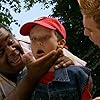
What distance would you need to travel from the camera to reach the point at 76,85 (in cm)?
344

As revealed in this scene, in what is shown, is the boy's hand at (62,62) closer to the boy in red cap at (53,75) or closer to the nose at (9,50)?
the boy in red cap at (53,75)

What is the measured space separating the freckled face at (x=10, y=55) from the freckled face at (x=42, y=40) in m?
0.22

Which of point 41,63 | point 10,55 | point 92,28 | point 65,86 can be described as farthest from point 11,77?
point 92,28

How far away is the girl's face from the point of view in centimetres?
345

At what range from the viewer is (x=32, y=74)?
3170 mm

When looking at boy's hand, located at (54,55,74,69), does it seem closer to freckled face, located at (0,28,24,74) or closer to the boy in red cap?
the boy in red cap

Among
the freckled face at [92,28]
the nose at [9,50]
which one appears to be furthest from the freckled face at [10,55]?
the freckled face at [92,28]

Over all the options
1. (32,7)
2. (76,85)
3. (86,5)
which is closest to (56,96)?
(76,85)

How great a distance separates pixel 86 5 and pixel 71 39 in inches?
528

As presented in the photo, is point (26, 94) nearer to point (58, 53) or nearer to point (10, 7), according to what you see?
point (58, 53)

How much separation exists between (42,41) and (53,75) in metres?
0.27

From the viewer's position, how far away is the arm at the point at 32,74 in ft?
10.2

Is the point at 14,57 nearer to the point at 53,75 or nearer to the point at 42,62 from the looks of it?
the point at 53,75

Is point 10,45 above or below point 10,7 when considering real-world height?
above
